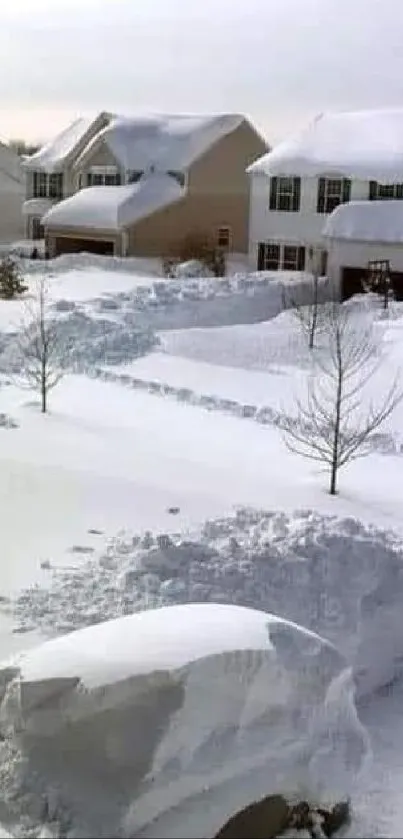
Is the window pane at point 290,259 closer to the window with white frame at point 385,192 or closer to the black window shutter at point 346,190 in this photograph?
the black window shutter at point 346,190

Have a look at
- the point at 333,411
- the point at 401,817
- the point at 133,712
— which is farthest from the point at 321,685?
the point at 333,411

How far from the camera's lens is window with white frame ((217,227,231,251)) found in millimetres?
39759

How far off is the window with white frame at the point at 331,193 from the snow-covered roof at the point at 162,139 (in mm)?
6148

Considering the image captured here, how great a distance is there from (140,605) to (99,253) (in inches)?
1199

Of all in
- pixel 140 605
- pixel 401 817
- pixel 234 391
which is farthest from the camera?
pixel 234 391

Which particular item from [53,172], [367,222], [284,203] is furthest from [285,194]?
[53,172]

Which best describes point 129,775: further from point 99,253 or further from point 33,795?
point 99,253

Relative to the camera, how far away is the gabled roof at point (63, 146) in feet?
136

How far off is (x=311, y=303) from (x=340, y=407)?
1294cm

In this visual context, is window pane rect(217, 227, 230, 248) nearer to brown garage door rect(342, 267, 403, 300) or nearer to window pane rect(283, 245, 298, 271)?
window pane rect(283, 245, 298, 271)

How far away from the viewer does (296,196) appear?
34688 mm

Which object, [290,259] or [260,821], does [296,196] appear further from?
[260,821]

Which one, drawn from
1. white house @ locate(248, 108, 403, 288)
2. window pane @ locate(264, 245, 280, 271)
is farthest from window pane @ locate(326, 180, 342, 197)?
window pane @ locate(264, 245, 280, 271)

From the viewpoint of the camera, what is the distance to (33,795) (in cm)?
625
